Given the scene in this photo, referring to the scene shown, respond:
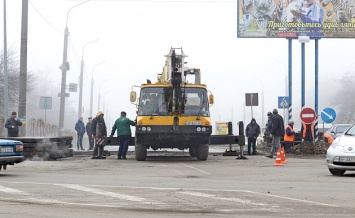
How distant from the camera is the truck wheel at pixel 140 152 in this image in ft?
83.3

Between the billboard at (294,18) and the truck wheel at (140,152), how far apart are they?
14.8 meters

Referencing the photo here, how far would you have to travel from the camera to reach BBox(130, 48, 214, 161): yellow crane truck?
24.5m

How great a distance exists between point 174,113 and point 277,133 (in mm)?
4453

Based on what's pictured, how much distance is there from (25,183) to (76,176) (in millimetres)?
2529

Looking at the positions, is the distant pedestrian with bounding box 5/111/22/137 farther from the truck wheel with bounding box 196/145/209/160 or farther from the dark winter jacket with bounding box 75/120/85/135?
the dark winter jacket with bounding box 75/120/85/135

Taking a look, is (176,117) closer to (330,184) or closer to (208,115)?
(208,115)

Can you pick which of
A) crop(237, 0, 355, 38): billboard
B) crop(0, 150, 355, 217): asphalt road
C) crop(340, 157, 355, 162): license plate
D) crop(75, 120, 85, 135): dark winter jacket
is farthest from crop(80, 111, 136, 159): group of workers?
crop(237, 0, 355, 38): billboard

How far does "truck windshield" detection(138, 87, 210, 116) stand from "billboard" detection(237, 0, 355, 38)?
45.4ft

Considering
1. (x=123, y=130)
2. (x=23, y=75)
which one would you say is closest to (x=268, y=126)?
(x=123, y=130)

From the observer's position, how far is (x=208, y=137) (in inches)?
981

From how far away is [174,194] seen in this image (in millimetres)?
12523

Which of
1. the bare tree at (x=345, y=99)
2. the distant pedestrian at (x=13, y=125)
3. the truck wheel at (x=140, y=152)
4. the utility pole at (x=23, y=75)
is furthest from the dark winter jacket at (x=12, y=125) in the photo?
the bare tree at (x=345, y=99)

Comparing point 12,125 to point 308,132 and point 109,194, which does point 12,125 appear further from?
point 109,194

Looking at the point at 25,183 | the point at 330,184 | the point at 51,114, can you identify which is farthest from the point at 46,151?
the point at 51,114
